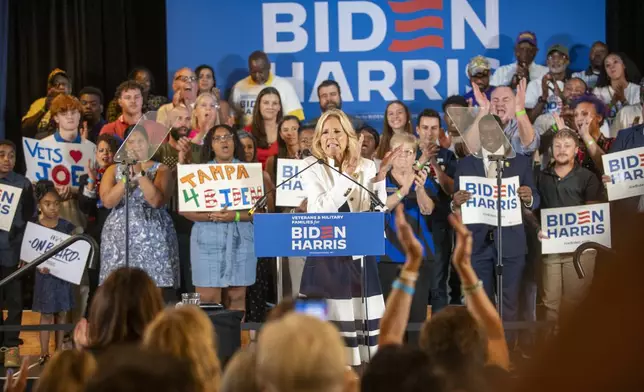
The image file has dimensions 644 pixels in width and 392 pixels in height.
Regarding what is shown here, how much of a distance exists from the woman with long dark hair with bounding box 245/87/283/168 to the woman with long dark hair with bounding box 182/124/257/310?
2.57ft

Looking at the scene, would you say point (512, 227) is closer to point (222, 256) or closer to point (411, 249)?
point (222, 256)

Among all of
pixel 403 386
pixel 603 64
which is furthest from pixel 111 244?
pixel 403 386

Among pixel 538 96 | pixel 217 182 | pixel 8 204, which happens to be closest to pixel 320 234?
pixel 217 182

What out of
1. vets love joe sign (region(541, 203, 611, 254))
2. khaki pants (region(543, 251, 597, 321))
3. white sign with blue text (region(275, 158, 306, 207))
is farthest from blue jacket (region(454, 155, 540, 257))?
white sign with blue text (region(275, 158, 306, 207))

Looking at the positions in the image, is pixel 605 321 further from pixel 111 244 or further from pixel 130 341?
pixel 111 244

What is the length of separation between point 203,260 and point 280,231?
156 cm

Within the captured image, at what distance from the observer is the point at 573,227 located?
6840mm

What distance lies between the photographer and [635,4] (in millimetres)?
9172

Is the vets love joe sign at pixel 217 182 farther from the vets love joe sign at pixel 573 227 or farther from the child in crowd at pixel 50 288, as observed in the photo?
the vets love joe sign at pixel 573 227

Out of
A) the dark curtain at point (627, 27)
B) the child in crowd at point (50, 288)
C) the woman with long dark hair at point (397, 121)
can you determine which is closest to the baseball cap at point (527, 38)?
the dark curtain at point (627, 27)

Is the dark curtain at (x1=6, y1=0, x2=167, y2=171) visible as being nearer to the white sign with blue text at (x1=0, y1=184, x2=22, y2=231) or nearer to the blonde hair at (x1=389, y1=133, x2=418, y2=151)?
the white sign with blue text at (x1=0, y1=184, x2=22, y2=231)

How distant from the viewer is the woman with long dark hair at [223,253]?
22.4 feet

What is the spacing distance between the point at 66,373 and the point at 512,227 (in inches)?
208

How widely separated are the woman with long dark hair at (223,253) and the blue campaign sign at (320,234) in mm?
1458
